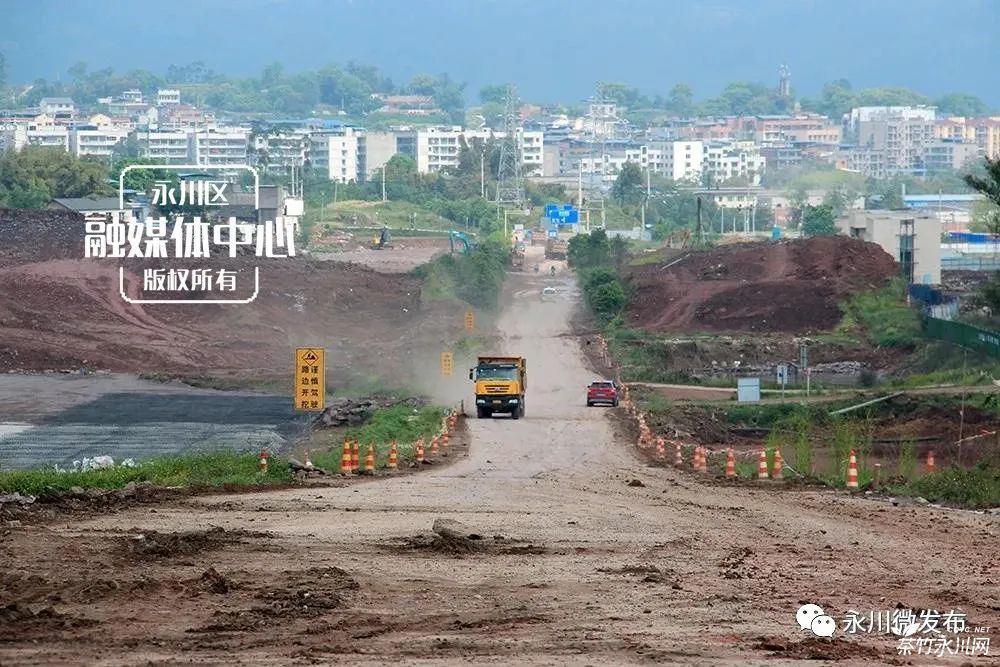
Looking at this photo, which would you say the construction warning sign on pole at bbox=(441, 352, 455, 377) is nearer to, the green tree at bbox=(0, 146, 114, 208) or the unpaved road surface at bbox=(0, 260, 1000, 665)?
the unpaved road surface at bbox=(0, 260, 1000, 665)

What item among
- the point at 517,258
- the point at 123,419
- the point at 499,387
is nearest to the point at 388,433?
the point at 499,387

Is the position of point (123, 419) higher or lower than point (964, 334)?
lower

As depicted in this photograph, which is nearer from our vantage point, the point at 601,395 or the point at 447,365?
the point at 601,395

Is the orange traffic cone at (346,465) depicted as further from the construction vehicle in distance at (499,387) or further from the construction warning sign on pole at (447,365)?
the construction warning sign on pole at (447,365)

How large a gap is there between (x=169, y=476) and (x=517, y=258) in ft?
395

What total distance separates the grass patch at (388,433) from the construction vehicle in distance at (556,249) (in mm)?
97967

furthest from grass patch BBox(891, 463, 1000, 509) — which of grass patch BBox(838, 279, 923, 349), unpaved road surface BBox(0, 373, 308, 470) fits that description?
grass patch BBox(838, 279, 923, 349)

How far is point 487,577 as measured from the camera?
787 inches

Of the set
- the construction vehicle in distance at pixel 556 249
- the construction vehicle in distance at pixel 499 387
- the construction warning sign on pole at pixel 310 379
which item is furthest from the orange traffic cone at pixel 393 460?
the construction vehicle in distance at pixel 556 249

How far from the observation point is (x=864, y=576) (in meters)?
20.6

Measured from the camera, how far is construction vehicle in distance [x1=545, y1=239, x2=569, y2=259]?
158 m

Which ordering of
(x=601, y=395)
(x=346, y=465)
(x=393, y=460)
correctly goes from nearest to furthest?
(x=346, y=465) → (x=393, y=460) → (x=601, y=395)

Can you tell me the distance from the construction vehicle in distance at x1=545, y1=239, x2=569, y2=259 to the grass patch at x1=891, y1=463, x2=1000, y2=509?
121 metres

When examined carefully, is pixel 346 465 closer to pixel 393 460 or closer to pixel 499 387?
pixel 393 460
